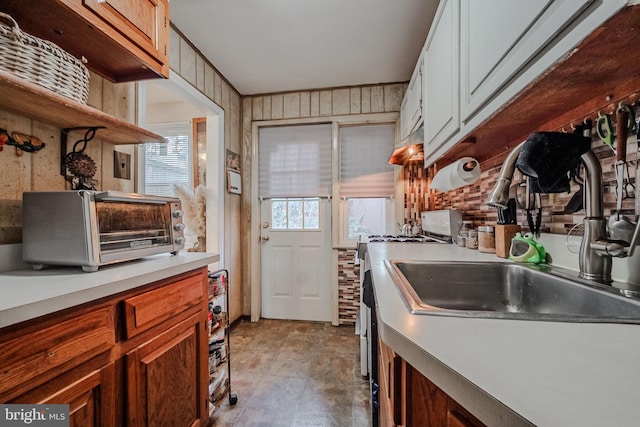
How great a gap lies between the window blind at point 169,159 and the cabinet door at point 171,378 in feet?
7.22

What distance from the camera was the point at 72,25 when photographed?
1.07 m

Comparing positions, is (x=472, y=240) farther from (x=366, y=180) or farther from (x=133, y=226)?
(x=133, y=226)

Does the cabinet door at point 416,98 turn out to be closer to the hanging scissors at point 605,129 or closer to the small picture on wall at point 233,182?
the hanging scissors at point 605,129

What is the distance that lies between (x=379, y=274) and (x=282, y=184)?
7.34 ft

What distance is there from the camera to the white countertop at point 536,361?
280mm

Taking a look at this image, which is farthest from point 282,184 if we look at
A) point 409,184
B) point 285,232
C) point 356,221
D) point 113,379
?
point 113,379

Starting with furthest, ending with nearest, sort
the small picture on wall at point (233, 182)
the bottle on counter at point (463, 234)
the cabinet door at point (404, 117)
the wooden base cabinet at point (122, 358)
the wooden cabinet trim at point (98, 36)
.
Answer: the small picture on wall at point (233, 182)
the cabinet door at point (404, 117)
the bottle on counter at point (463, 234)
the wooden cabinet trim at point (98, 36)
the wooden base cabinet at point (122, 358)

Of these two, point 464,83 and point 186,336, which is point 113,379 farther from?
point 464,83

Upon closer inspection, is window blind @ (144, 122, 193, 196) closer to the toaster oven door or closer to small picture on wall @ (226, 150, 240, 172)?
small picture on wall @ (226, 150, 240, 172)

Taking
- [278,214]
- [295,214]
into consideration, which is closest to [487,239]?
[295,214]

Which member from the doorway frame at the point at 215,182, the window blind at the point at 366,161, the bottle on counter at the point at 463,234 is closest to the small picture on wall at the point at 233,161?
the doorway frame at the point at 215,182

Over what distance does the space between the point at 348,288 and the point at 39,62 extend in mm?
2652

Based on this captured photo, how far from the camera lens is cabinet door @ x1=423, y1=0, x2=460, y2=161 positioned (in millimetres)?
1227

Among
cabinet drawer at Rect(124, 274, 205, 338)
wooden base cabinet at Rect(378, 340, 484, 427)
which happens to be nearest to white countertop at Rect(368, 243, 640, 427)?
wooden base cabinet at Rect(378, 340, 484, 427)
